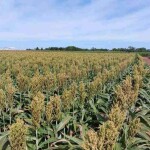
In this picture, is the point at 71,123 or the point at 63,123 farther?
the point at 71,123

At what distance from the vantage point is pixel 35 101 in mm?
Result: 3088

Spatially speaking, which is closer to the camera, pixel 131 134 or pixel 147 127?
pixel 131 134

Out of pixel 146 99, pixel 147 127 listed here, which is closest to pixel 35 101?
pixel 147 127

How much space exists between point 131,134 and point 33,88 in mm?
2558

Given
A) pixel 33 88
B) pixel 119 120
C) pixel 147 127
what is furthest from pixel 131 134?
pixel 33 88

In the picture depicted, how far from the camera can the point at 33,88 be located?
5273mm

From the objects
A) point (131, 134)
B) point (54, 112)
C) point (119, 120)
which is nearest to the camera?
point (119, 120)

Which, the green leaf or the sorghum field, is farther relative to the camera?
the green leaf

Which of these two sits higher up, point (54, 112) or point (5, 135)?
point (54, 112)

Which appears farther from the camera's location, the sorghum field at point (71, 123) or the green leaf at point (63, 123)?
the green leaf at point (63, 123)

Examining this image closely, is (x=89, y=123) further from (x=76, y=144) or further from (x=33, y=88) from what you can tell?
(x=76, y=144)

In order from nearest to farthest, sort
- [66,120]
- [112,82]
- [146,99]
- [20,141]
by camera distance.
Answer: [20,141], [66,120], [146,99], [112,82]

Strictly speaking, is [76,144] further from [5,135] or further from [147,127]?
[147,127]

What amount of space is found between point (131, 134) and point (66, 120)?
60.8 inches
